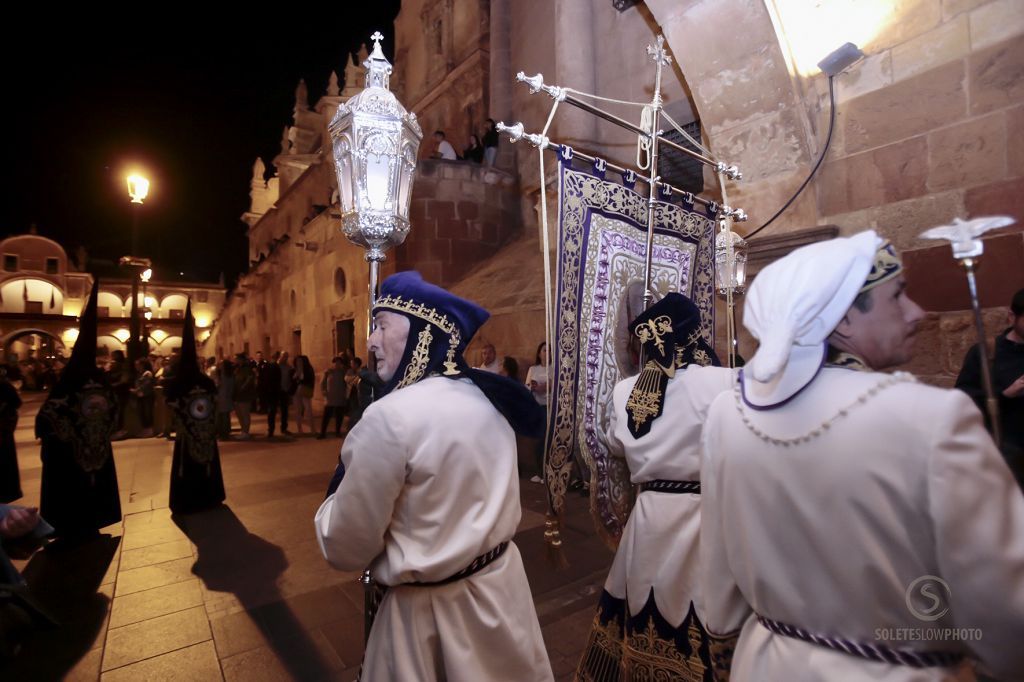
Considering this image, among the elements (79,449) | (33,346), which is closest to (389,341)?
(79,449)

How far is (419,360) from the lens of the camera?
1.79 metres

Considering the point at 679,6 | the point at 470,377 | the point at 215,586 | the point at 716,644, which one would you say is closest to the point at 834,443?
the point at 716,644

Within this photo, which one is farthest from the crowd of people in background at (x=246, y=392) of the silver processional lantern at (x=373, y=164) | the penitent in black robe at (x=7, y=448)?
the silver processional lantern at (x=373, y=164)

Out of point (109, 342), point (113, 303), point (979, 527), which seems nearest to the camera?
point (979, 527)

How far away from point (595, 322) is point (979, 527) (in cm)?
201

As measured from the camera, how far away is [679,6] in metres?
5.31

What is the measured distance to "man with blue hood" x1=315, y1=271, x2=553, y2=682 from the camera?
1.56 metres

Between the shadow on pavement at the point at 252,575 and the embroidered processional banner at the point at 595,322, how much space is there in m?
1.76

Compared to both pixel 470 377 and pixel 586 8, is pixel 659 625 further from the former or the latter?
pixel 586 8

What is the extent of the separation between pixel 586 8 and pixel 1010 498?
1000 centimetres

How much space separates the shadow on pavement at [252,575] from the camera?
9.46ft

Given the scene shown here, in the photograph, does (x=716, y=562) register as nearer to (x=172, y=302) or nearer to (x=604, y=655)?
(x=604, y=655)

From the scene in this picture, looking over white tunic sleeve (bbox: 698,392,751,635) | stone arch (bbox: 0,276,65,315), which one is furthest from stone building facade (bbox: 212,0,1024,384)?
stone arch (bbox: 0,276,65,315)

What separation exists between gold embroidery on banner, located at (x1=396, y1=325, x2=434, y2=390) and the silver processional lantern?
2.06ft
